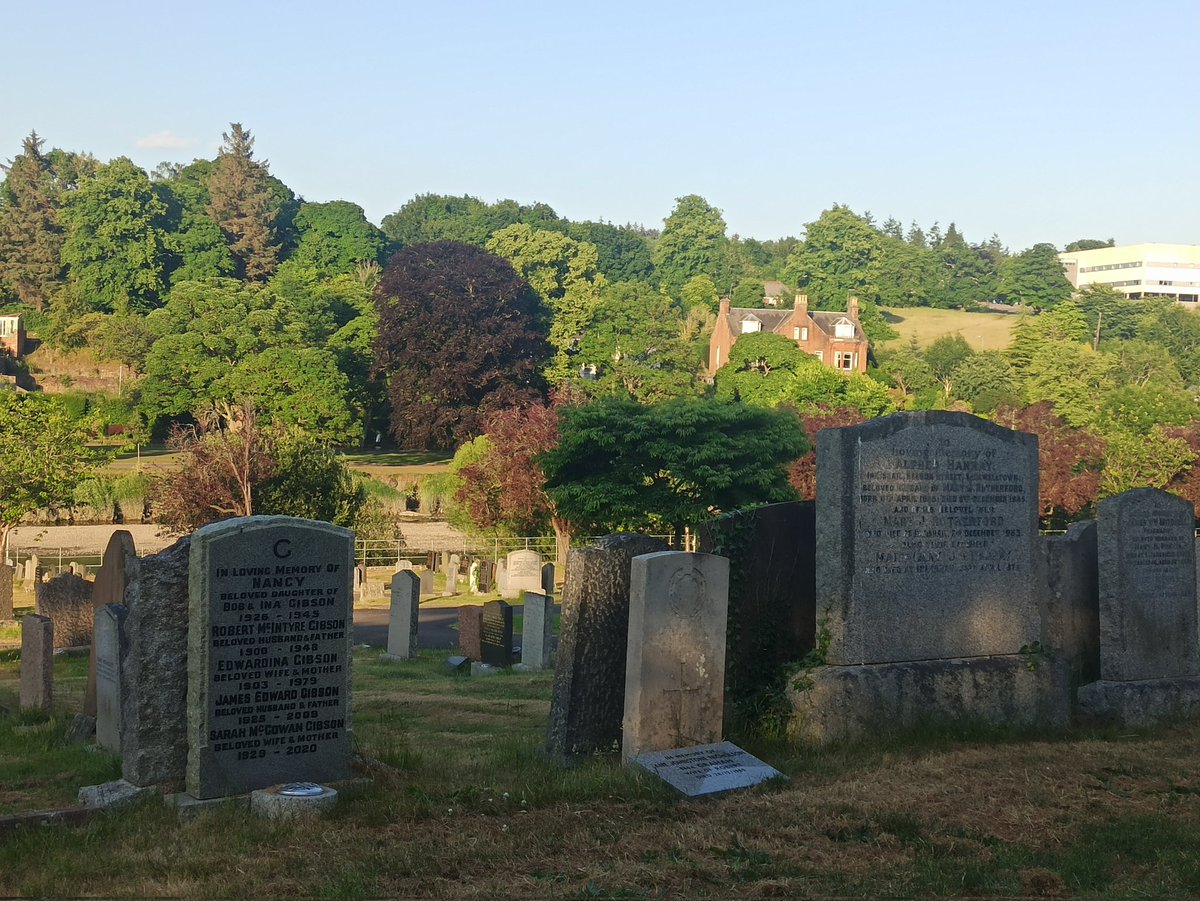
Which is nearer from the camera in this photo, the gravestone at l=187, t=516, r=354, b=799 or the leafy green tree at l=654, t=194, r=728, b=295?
the gravestone at l=187, t=516, r=354, b=799

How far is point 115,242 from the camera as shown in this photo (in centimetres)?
9388

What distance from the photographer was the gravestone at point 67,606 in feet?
68.3

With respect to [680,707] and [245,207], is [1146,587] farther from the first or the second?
[245,207]

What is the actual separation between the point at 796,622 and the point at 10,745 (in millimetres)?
7237

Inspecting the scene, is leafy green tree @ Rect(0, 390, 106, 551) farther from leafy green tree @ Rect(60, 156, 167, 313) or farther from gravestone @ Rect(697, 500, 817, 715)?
leafy green tree @ Rect(60, 156, 167, 313)

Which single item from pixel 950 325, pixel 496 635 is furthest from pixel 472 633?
pixel 950 325

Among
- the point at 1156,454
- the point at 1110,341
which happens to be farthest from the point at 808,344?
the point at 1156,454

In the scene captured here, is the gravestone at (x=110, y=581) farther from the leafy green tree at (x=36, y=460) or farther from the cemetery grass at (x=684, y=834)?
the leafy green tree at (x=36, y=460)

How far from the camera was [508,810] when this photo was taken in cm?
838

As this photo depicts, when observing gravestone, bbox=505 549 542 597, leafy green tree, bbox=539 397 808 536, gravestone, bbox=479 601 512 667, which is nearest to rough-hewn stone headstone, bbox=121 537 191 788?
gravestone, bbox=479 601 512 667

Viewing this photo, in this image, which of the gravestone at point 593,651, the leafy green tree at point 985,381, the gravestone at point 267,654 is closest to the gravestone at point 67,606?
the gravestone at point 267,654

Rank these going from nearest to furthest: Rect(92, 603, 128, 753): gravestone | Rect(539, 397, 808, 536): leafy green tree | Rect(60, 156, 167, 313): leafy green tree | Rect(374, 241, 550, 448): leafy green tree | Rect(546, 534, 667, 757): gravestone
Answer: Rect(546, 534, 667, 757): gravestone
Rect(92, 603, 128, 753): gravestone
Rect(539, 397, 808, 536): leafy green tree
Rect(374, 241, 550, 448): leafy green tree
Rect(60, 156, 167, 313): leafy green tree

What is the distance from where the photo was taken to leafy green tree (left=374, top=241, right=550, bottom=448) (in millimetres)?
69938

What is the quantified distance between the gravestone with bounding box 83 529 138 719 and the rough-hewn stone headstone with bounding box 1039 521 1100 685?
29.7ft
